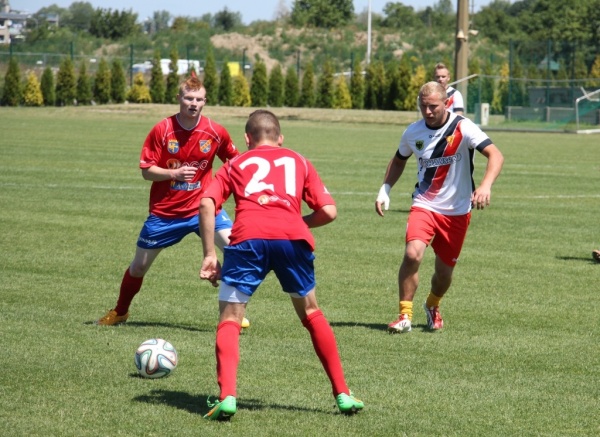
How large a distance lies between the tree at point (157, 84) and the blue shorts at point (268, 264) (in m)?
52.6

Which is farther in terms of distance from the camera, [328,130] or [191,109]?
[328,130]

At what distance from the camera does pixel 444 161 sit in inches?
334

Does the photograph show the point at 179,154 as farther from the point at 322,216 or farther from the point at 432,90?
the point at 322,216

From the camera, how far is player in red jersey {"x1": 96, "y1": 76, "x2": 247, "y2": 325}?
8.44 meters

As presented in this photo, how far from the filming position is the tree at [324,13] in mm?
109688

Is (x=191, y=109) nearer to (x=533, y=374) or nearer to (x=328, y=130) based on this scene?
(x=533, y=374)

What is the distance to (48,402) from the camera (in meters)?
5.96

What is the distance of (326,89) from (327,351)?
2128 inches

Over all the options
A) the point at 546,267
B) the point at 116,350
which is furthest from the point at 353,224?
the point at 116,350

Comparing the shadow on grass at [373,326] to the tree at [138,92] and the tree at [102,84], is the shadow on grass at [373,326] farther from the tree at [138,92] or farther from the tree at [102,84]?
the tree at [138,92]

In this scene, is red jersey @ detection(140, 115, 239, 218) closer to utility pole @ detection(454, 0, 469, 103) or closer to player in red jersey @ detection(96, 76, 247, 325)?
player in red jersey @ detection(96, 76, 247, 325)

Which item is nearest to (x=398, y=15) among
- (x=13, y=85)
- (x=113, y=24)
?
(x=113, y=24)

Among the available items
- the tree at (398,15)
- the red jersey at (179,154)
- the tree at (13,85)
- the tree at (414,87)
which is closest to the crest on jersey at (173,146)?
the red jersey at (179,154)

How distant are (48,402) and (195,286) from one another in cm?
430
